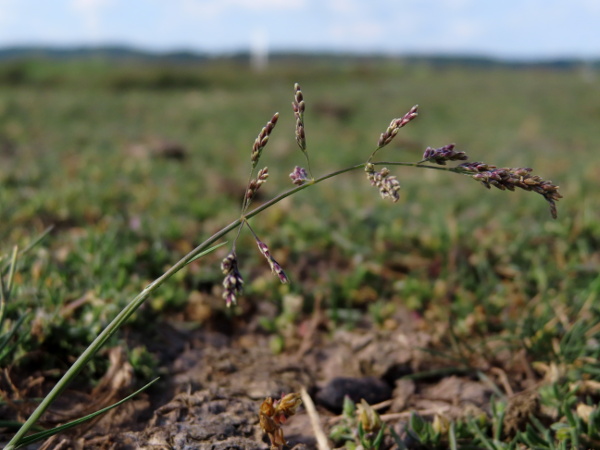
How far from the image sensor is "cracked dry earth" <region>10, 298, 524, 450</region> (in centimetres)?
193

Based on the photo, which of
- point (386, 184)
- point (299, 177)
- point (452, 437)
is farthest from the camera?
point (452, 437)

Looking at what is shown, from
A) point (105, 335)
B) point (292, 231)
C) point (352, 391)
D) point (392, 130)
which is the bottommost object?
point (352, 391)

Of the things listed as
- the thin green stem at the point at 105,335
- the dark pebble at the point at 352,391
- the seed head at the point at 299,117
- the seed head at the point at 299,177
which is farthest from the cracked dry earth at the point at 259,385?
the seed head at the point at 299,117

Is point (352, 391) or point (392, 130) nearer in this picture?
point (392, 130)

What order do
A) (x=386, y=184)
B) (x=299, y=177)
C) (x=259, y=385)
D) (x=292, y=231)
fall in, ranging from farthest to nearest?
(x=292, y=231), (x=259, y=385), (x=299, y=177), (x=386, y=184)

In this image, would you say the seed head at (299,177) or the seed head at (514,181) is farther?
the seed head at (299,177)

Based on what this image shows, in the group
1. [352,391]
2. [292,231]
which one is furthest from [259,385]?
[292,231]

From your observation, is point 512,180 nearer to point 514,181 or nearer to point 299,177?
point 514,181

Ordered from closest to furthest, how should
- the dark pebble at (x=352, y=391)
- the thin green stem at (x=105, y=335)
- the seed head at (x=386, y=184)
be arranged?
the seed head at (x=386, y=184), the thin green stem at (x=105, y=335), the dark pebble at (x=352, y=391)

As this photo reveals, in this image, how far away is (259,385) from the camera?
7.53 ft

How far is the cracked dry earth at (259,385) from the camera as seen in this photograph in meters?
1.93

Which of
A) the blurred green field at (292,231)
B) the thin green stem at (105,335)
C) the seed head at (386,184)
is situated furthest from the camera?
the blurred green field at (292,231)

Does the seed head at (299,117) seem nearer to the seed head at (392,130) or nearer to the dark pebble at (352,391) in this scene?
the seed head at (392,130)

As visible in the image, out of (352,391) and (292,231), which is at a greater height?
(292,231)
